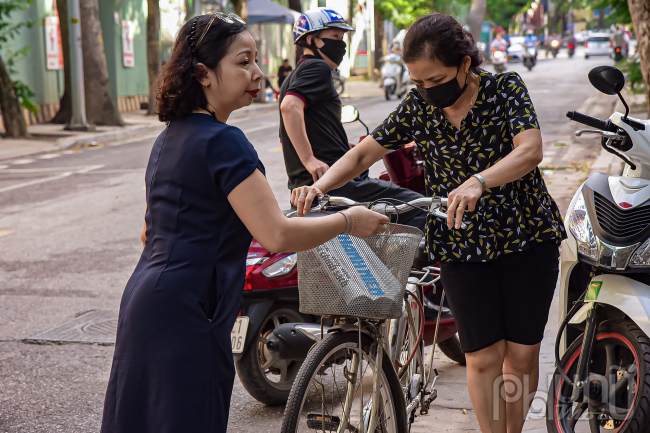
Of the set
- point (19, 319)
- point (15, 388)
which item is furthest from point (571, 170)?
point (15, 388)

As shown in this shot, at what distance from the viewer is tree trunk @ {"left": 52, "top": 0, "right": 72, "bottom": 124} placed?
19547 millimetres

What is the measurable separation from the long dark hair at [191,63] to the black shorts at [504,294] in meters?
1.27

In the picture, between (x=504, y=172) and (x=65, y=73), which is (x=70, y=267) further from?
(x=65, y=73)

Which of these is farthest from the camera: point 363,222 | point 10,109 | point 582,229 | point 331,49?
point 10,109

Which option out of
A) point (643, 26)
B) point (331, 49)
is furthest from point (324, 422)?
point (643, 26)

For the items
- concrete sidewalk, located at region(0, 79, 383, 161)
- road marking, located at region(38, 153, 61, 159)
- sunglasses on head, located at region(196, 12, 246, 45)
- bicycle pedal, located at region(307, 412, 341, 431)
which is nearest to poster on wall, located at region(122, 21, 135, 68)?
concrete sidewalk, located at region(0, 79, 383, 161)

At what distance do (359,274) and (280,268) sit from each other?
→ 1365mm

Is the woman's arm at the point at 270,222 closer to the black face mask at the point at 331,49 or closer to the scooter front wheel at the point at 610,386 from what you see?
the scooter front wheel at the point at 610,386

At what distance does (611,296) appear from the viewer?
3020 mm

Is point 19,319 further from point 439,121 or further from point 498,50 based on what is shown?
point 498,50

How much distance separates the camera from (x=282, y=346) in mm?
3793

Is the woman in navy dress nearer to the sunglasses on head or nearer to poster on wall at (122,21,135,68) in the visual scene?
the sunglasses on head

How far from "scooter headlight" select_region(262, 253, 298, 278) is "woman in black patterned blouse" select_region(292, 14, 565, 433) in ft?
3.17

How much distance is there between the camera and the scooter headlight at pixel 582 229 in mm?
3153
